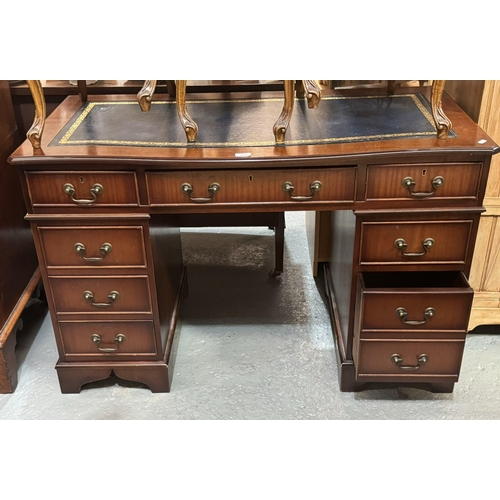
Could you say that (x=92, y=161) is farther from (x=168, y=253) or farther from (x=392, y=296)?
(x=392, y=296)

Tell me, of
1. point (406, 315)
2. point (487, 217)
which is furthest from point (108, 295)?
point (487, 217)

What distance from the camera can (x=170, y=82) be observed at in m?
1.82

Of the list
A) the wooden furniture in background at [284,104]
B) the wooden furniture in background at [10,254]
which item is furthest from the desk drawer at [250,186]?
the wooden furniture in background at [10,254]

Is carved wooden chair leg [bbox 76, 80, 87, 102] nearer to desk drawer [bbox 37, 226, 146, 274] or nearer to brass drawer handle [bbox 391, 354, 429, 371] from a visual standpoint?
desk drawer [bbox 37, 226, 146, 274]

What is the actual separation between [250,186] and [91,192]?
44 centimetres

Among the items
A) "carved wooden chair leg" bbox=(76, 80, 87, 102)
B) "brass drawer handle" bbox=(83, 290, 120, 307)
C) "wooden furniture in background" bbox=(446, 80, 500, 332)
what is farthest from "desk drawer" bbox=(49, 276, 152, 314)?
"wooden furniture in background" bbox=(446, 80, 500, 332)

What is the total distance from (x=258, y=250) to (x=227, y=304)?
1.47ft

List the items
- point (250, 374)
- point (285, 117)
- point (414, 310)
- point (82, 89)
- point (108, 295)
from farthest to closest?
point (250, 374), point (82, 89), point (108, 295), point (414, 310), point (285, 117)

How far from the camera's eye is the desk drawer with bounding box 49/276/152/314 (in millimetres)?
1658

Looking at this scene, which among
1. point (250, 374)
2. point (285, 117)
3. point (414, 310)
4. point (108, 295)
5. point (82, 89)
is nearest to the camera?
point (285, 117)

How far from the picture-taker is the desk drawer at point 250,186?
1.47 m

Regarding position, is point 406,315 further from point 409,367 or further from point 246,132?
point 246,132

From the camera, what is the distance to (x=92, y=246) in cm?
160

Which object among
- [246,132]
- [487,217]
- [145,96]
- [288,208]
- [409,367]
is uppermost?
[145,96]
